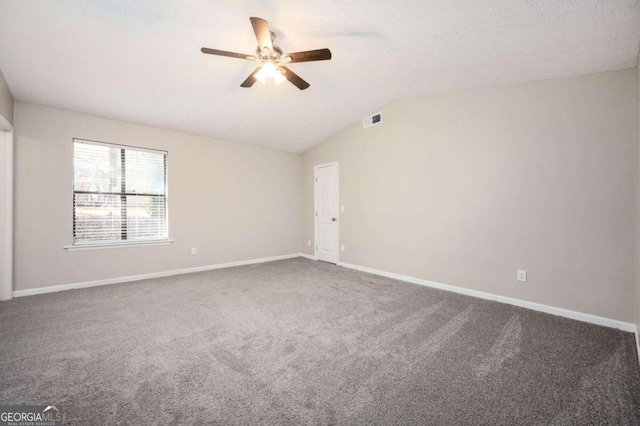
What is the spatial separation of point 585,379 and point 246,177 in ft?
17.7

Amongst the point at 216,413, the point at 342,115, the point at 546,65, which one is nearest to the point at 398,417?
the point at 216,413

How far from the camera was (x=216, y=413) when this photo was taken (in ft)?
4.89

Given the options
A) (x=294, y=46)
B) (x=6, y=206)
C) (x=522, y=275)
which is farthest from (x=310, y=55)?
(x=6, y=206)

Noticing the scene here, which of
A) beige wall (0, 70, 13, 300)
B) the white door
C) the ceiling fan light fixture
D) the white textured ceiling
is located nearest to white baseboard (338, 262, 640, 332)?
the white door

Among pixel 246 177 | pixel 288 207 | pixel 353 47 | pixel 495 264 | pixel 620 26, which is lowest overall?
pixel 495 264

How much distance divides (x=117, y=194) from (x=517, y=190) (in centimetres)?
562

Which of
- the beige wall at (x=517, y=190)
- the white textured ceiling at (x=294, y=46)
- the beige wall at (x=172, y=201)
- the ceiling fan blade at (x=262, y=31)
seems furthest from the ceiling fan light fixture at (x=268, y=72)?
the beige wall at (x=172, y=201)

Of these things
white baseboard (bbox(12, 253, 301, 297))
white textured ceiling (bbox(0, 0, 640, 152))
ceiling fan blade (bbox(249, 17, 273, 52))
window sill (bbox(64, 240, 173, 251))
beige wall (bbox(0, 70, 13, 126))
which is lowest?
white baseboard (bbox(12, 253, 301, 297))

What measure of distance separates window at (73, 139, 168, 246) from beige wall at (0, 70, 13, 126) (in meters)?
0.66

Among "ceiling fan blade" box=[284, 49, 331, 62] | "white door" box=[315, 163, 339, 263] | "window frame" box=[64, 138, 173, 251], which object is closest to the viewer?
"ceiling fan blade" box=[284, 49, 331, 62]

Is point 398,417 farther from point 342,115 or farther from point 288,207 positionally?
point 288,207

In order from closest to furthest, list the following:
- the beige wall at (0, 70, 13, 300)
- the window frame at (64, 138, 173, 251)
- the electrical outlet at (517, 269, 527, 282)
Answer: the electrical outlet at (517, 269, 527, 282) < the beige wall at (0, 70, 13, 300) < the window frame at (64, 138, 173, 251)
